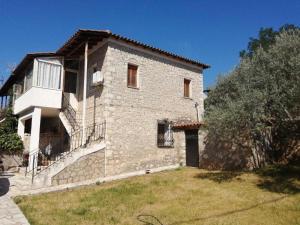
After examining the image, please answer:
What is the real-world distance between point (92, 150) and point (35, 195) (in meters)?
3.25

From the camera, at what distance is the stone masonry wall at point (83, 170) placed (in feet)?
37.1

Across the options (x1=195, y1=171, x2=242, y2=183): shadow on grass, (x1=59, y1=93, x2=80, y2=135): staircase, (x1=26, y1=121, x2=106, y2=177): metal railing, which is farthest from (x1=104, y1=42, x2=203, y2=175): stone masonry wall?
(x1=195, y1=171, x2=242, y2=183): shadow on grass

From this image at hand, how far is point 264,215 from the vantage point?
714 cm

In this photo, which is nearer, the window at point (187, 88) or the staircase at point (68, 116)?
the staircase at point (68, 116)

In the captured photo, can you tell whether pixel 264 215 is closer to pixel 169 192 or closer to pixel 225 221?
pixel 225 221

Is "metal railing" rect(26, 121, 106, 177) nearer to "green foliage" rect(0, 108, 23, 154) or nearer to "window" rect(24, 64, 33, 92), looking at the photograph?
"green foliage" rect(0, 108, 23, 154)

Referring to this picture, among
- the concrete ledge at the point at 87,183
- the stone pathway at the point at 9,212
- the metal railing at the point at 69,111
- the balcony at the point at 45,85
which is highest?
the balcony at the point at 45,85

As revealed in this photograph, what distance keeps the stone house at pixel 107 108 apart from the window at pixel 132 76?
0.05 meters

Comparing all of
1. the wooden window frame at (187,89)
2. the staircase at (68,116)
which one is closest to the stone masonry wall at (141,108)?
the wooden window frame at (187,89)

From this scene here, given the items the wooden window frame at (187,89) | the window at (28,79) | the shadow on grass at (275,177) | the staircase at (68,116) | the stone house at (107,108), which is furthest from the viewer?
the wooden window frame at (187,89)

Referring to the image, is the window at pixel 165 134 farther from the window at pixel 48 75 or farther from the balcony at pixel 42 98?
the window at pixel 48 75

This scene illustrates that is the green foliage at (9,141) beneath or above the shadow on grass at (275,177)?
above

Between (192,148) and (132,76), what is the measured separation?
5.56 m

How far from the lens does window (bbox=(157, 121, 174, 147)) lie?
15664mm
